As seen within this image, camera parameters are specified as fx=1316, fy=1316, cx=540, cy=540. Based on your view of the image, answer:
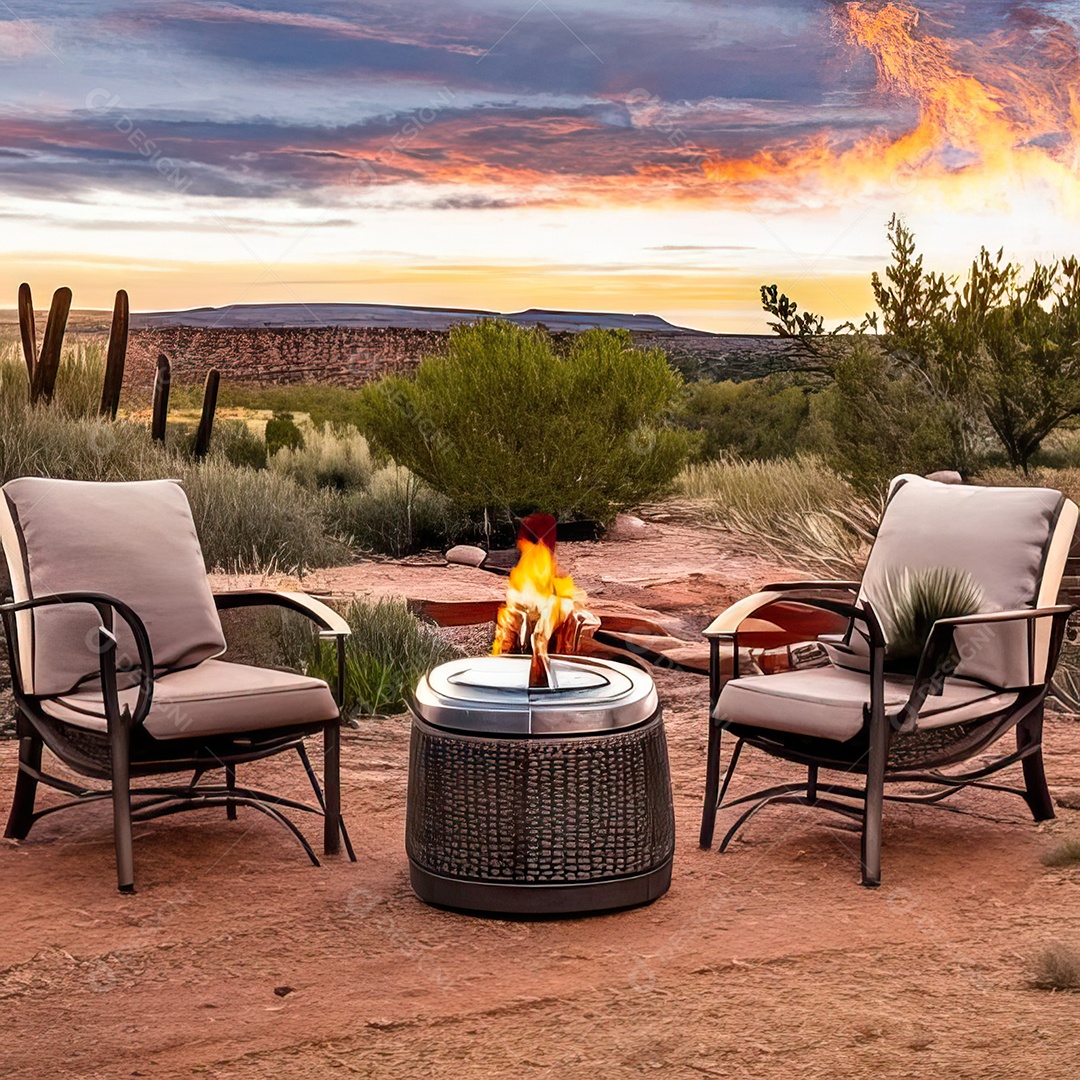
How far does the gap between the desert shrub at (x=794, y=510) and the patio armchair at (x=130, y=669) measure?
15.4 feet

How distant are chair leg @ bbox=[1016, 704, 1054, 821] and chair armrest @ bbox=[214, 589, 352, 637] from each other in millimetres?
1845

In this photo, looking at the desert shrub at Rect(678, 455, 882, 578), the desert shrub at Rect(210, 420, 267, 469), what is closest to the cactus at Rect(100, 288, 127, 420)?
the desert shrub at Rect(210, 420, 267, 469)

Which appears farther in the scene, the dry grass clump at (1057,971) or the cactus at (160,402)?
the cactus at (160,402)

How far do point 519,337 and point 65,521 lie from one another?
7.02m

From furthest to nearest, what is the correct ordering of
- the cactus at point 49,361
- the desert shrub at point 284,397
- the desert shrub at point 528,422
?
1. the desert shrub at point 284,397
2. the desert shrub at point 528,422
3. the cactus at point 49,361

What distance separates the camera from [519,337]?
10242 mm

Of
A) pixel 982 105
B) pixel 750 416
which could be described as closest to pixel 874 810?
pixel 982 105

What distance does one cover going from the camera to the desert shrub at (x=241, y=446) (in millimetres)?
11883

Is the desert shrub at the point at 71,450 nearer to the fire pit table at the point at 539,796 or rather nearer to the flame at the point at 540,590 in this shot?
the flame at the point at 540,590

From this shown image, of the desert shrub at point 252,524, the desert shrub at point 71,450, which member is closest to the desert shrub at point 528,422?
the desert shrub at point 252,524

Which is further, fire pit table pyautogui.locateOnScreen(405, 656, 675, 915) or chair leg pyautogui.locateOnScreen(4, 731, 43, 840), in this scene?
chair leg pyautogui.locateOnScreen(4, 731, 43, 840)

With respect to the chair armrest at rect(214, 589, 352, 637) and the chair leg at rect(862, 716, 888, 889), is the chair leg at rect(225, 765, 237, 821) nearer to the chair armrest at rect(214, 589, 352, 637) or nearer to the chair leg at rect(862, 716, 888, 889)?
the chair armrest at rect(214, 589, 352, 637)

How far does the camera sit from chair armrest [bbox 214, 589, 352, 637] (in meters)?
Answer: 3.48

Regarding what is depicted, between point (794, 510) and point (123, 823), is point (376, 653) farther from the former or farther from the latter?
point (794, 510)
